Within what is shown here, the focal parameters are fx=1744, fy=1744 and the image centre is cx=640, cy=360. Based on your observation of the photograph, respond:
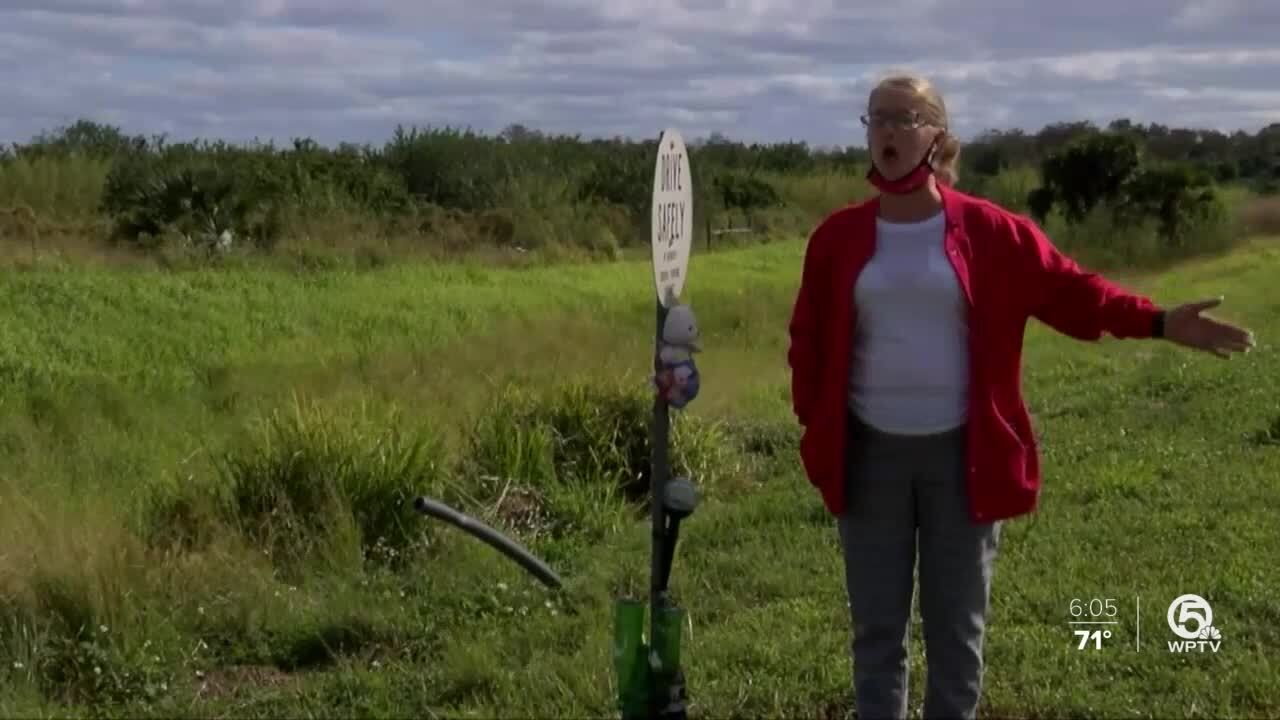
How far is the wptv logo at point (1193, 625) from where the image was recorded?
5785 millimetres

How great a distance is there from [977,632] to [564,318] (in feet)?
53.6

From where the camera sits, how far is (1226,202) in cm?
3728

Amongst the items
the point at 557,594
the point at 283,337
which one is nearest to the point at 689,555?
the point at 557,594

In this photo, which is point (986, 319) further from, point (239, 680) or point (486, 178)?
point (486, 178)

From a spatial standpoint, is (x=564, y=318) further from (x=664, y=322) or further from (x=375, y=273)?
(x=664, y=322)

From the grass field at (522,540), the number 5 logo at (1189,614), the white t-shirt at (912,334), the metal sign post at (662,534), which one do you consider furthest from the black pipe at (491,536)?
the white t-shirt at (912,334)

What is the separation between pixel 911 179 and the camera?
4262 millimetres

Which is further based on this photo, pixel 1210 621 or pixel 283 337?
pixel 283 337

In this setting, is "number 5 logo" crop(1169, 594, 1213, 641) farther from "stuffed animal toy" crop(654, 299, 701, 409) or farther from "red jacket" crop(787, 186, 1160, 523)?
"stuffed animal toy" crop(654, 299, 701, 409)

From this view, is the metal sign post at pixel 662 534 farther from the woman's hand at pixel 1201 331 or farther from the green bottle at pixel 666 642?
the woman's hand at pixel 1201 331

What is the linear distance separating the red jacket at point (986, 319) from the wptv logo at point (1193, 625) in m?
1.74

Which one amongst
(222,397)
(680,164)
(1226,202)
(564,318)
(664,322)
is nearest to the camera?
(664,322)

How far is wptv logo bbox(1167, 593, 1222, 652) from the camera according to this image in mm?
5785
